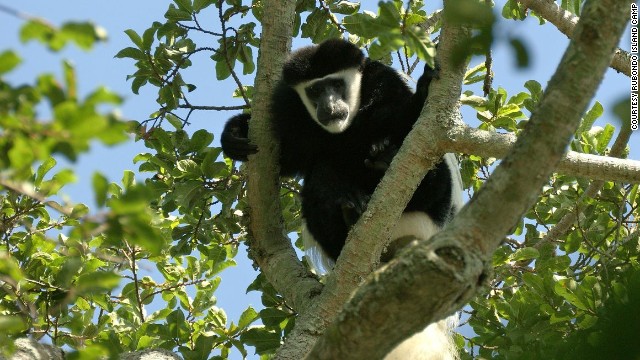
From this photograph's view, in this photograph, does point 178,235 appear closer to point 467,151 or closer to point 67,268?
point 467,151

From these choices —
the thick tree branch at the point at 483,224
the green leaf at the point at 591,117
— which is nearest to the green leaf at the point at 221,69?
the green leaf at the point at 591,117

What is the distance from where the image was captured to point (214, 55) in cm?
415

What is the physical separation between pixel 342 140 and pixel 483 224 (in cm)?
271

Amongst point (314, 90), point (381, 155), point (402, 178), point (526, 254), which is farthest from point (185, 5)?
point (526, 254)

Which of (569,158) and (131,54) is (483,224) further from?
(131,54)

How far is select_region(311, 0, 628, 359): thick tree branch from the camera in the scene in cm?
136

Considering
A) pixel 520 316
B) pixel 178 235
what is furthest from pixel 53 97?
pixel 178 235

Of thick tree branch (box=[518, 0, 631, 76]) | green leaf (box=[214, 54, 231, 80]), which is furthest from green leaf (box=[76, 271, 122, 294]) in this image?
green leaf (box=[214, 54, 231, 80])

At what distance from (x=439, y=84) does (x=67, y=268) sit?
1776 millimetres

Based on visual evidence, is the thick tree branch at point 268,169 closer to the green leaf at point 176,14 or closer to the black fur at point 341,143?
the black fur at point 341,143

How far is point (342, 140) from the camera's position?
409cm

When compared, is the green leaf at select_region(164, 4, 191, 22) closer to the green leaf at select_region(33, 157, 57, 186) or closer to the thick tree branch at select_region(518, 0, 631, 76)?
the green leaf at select_region(33, 157, 57, 186)

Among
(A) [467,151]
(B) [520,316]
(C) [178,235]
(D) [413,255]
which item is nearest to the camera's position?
(D) [413,255]

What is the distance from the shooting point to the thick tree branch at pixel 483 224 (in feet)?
4.46
